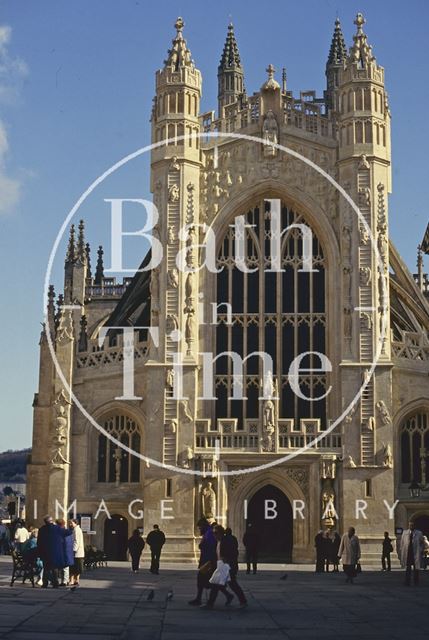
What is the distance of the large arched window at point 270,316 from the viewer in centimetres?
4247

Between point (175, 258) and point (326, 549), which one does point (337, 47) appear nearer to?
point (175, 258)

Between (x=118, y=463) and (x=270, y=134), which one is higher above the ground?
(x=270, y=134)

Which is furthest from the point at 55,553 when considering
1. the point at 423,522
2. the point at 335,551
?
the point at 423,522

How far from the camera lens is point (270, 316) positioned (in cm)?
4297

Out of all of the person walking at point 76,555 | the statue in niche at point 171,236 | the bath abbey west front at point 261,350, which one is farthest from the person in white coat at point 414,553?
the statue in niche at point 171,236

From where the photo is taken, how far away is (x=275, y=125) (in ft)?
144

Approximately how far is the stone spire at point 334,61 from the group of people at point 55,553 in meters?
53.7

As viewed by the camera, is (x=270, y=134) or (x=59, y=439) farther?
(x=270, y=134)

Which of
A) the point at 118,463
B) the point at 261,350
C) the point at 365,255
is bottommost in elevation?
the point at 118,463

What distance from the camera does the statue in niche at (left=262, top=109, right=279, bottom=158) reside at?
4356 centimetres

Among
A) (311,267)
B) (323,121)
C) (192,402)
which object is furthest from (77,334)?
(323,121)

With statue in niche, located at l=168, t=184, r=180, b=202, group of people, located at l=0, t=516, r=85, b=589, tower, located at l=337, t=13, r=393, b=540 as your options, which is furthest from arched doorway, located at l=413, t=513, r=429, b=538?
group of people, located at l=0, t=516, r=85, b=589

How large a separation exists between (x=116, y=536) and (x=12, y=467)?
145m

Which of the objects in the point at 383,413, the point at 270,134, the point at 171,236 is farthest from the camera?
the point at 270,134
